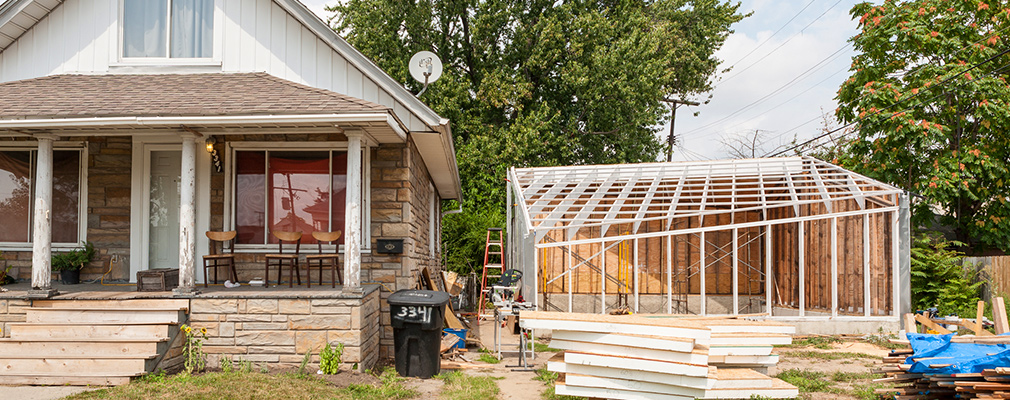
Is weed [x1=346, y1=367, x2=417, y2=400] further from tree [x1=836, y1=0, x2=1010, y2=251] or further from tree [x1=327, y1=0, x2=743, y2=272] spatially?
tree [x1=836, y1=0, x2=1010, y2=251]

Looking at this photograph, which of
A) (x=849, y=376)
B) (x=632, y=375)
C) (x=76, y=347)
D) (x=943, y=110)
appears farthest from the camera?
→ (x=943, y=110)

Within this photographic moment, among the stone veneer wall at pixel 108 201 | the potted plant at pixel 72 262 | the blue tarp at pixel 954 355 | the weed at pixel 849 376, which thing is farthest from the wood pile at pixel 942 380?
the potted plant at pixel 72 262

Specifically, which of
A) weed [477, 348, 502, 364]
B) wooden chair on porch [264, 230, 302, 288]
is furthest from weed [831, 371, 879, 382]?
wooden chair on porch [264, 230, 302, 288]

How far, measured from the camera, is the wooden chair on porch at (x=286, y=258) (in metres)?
7.52

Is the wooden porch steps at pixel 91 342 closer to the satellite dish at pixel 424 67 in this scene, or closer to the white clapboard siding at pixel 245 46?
the white clapboard siding at pixel 245 46

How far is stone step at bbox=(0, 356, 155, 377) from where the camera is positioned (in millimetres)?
6090

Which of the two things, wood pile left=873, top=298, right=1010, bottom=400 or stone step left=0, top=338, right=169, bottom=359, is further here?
stone step left=0, top=338, right=169, bottom=359

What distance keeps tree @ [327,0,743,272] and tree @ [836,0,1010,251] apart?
671 cm

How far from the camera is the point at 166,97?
719 centimetres

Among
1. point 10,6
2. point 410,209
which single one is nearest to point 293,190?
point 410,209

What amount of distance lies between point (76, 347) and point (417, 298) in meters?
3.39

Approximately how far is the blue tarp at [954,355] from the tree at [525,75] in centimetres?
1312

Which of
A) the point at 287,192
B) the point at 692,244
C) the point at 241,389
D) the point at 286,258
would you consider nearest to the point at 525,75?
the point at 692,244

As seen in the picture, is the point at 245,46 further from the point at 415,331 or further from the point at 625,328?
the point at 625,328
